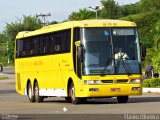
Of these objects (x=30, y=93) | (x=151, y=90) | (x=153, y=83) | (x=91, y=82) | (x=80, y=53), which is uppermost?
(x=80, y=53)

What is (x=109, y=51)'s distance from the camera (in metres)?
26.5

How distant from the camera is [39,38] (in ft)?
102

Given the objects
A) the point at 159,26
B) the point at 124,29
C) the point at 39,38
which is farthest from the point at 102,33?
the point at 159,26

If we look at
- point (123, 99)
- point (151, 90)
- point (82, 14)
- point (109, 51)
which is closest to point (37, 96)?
point (123, 99)

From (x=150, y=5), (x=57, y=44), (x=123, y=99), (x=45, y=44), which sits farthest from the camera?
(x=150, y=5)

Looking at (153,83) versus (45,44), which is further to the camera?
(153,83)

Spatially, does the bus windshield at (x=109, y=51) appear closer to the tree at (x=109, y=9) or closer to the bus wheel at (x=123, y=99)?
the bus wheel at (x=123, y=99)

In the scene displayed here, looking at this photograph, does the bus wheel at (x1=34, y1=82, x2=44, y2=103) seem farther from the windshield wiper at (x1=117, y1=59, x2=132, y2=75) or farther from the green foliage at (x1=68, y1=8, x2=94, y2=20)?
the green foliage at (x1=68, y1=8, x2=94, y2=20)

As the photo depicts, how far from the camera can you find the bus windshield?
86.3ft

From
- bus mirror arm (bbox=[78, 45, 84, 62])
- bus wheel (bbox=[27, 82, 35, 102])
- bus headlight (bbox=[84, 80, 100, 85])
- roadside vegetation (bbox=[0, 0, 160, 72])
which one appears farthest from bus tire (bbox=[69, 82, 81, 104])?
roadside vegetation (bbox=[0, 0, 160, 72])

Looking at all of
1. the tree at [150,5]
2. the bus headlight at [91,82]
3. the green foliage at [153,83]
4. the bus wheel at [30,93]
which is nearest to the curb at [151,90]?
the green foliage at [153,83]

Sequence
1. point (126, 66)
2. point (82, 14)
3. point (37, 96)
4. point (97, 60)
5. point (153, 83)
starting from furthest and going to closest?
A: point (82, 14), point (153, 83), point (37, 96), point (126, 66), point (97, 60)

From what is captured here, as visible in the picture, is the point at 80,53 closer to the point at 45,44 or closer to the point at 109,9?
the point at 45,44

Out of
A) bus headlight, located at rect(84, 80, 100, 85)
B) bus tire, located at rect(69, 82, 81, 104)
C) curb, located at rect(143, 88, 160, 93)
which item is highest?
bus headlight, located at rect(84, 80, 100, 85)
